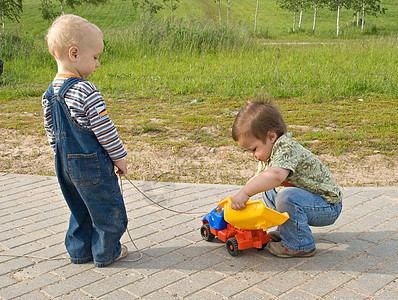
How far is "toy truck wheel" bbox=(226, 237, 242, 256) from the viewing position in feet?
11.0

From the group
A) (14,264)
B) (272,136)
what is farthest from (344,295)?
(14,264)

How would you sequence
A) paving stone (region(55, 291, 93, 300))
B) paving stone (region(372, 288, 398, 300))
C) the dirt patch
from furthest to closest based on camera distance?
the dirt patch → paving stone (region(55, 291, 93, 300)) → paving stone (region(372, 288, 398, 300))

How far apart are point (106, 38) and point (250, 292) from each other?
1290 cm

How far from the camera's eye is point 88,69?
9.95 ft

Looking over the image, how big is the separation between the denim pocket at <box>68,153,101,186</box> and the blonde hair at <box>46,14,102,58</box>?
26.2 inches

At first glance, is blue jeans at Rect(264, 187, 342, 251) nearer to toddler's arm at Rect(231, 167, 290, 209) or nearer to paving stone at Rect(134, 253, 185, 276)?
toddler's arm at Rect(231, 167, 290, 209)

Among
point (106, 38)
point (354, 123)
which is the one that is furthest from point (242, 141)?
point (106, 38)

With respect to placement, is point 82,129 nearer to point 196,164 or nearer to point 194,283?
point 194,283

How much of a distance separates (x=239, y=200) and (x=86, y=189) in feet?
3.25

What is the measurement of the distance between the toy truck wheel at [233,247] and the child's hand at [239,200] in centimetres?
29

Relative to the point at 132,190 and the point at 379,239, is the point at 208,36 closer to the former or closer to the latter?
the point at 132,190

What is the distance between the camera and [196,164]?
19.0 ft

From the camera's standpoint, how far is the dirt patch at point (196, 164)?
5.32 m

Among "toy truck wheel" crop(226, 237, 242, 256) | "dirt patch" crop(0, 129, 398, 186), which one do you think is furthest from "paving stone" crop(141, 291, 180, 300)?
"dirt patch" crop(0, 129, 398, 186)
